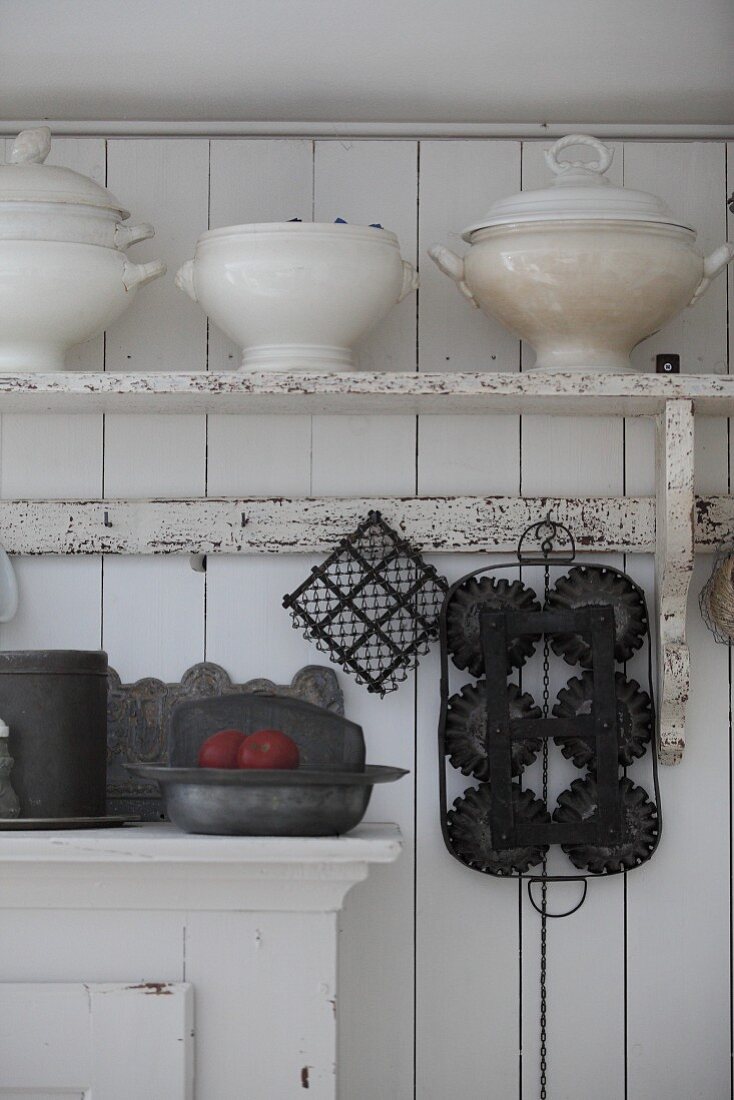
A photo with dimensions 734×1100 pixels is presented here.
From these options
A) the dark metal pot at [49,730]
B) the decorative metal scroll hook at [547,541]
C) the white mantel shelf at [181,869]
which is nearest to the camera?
the white mantel shelf at [181,869]

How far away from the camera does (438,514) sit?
1.69 meters

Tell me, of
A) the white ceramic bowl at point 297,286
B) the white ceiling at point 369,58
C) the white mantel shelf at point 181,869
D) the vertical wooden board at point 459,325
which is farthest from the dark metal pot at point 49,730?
the white ceiling at point 369,58

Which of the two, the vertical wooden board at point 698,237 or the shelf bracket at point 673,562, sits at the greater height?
the vertical wooden board at point 698,237

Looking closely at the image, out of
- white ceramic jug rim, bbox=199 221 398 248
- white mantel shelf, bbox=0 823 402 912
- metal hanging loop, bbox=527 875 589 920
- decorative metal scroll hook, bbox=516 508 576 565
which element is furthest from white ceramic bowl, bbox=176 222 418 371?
metal hanging loop, bbox=527 875 589 920

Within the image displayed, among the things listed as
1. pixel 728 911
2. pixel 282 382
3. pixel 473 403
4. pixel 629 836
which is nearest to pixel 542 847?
pixel 629 836

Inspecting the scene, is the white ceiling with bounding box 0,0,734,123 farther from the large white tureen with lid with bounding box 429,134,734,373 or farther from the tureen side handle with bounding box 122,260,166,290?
the tureen side handle with bounding box 122,260,166,290

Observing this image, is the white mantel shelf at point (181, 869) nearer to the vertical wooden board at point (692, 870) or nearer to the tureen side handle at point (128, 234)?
the vertical wooden board at point (692, 870)

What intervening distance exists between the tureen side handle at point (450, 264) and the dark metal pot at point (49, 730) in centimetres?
60

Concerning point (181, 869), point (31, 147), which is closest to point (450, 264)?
point (31, 147)

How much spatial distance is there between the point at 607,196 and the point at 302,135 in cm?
45

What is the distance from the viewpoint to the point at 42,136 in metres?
1.59

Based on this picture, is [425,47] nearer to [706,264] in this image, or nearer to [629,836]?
[706,264]

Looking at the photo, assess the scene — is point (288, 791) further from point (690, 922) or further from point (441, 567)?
point (690, 922)

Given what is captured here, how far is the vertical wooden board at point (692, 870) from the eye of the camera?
5.50 feet
